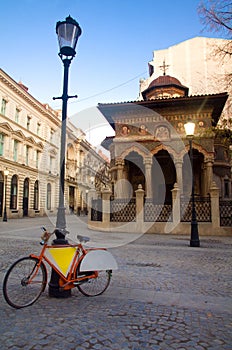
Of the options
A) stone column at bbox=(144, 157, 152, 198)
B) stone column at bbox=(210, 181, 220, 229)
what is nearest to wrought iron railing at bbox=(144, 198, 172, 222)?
stone column at bbox=(210, 181, 220, 229)

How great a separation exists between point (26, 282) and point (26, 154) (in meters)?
31.2

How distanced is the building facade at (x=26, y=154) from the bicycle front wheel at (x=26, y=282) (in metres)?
20.7

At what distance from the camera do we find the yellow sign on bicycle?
12.5 feet

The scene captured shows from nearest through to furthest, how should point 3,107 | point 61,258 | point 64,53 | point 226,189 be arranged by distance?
point 61,258 < point 64,53 < point 226,189 < point 3,107

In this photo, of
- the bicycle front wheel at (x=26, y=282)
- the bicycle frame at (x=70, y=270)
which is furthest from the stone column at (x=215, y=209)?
the bicycle front wheel at (x=26, y=282)

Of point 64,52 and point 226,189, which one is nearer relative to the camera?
point 64,52

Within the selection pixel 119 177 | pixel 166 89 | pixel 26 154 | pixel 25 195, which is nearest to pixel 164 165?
pixel 119 177

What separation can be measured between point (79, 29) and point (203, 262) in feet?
20.2

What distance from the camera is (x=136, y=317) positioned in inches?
127

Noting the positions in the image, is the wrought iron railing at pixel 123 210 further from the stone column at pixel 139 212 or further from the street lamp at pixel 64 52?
the street lamp at pixel 64 52

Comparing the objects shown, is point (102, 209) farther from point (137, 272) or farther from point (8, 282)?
point (8, 282)

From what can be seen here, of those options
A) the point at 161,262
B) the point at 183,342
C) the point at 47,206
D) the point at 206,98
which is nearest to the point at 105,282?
the point at 183,342

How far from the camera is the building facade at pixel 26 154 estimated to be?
1089 inches

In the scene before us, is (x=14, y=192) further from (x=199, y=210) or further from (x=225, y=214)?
(x=225, y=214)
